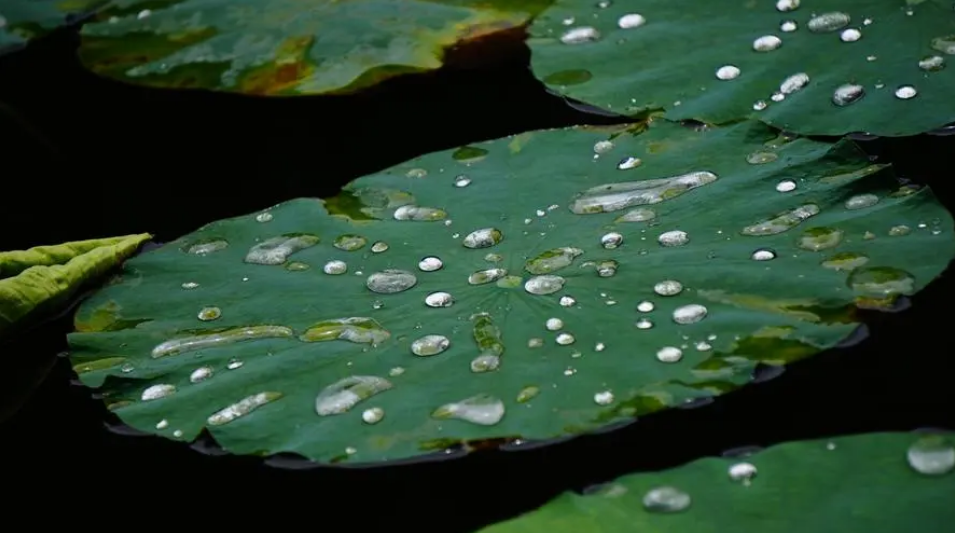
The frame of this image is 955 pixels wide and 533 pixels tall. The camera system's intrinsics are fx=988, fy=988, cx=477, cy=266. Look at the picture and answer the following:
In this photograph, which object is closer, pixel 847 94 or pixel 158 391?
pixel 158 391

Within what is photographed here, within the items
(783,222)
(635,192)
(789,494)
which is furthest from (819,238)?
(789,494)

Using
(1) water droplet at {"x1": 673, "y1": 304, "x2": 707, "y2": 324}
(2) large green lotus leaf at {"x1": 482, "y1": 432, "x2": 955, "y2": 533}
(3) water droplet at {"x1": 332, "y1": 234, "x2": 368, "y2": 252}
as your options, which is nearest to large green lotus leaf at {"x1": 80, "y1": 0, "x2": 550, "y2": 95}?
(3) water droplet at {"x1": 332, "y1": 234, "x2": 368, "y2": 252}

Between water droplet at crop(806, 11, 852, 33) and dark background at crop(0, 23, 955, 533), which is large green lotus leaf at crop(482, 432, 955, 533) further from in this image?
water droplet at crop(806, 11, 852, 33)

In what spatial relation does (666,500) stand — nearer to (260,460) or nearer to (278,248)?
(260,460)

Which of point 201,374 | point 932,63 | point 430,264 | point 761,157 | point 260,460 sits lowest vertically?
point 260,460

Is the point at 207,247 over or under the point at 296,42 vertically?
under

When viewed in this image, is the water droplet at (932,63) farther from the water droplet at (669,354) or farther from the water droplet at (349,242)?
the water droplet at (349,242)
